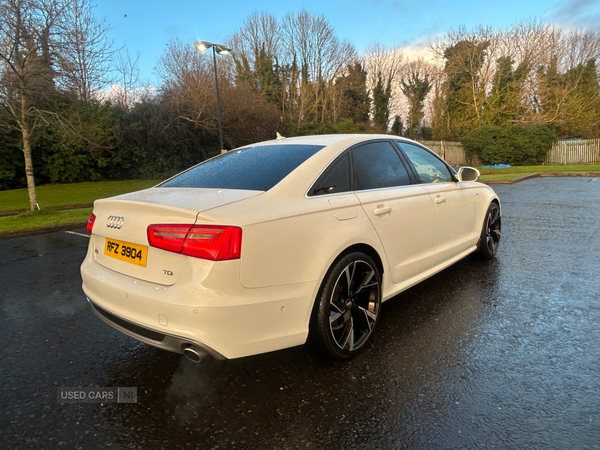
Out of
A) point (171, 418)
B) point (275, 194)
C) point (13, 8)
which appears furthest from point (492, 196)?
point (13, 8)

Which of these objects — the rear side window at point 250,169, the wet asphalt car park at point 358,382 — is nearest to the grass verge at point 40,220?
the wet asphalt car park at point 358,382

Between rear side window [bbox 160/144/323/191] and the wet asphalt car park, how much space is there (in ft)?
4.09

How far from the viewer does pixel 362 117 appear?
4597 centimetres

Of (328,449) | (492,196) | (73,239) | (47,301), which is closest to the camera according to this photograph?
(328,449)

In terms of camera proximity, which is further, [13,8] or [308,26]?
[308,26]

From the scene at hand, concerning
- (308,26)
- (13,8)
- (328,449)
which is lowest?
(328,449)

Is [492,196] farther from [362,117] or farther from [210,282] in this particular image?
[362,117]

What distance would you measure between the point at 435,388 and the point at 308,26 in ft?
134

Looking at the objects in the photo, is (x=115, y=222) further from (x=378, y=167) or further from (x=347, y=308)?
(x=378, y=167)

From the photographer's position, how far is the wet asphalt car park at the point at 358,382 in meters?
2.18

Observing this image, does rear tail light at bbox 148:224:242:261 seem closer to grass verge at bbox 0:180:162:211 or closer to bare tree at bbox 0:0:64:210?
bare tree at bbox 0:0:64:210

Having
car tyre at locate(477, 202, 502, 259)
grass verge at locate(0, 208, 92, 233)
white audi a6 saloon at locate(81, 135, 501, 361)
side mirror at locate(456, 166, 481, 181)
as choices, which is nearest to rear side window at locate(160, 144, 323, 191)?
white audi a6 saloon at locate(81, 135, 501, 361)

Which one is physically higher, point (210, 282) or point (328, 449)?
point (210, 282)

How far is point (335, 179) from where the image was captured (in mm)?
3109
